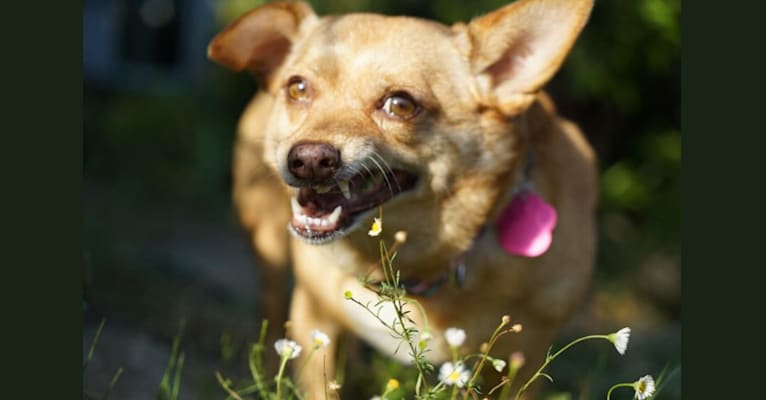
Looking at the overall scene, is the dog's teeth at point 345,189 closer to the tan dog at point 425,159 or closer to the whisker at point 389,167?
the tan dog at point 425,159

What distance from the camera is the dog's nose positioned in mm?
2410

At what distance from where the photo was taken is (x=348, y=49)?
2.80 m

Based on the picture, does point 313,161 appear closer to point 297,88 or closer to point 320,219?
point 320,219

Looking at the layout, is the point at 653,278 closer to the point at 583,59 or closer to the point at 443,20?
the point at 583,59

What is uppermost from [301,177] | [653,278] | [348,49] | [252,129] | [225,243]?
[348,49]

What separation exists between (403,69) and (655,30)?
8.66 ft

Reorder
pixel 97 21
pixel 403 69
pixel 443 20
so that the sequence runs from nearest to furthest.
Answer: pixel 403 69 < pixel 443 20 < pixel 97 21

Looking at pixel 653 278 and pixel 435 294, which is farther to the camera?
pixel 653 278

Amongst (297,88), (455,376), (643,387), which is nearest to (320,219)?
(297,88)

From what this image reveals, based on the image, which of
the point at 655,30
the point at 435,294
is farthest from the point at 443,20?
the point at 435,294

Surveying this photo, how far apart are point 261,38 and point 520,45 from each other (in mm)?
904

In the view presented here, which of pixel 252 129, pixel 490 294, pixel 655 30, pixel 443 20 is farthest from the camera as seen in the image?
pixel 443 20

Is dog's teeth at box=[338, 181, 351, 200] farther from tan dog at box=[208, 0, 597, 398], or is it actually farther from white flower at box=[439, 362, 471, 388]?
white flower at box=[439, 362, 471, 388]

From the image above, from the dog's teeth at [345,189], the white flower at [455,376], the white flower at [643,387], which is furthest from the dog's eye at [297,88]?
the white flower at [643,387]
